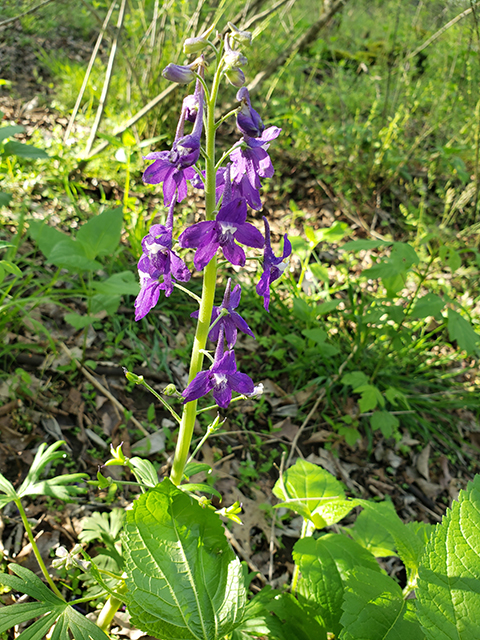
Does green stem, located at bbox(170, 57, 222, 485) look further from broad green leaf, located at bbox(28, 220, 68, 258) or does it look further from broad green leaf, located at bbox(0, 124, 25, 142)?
broad green leaf, located at bbox(0, 124, 25, 142)

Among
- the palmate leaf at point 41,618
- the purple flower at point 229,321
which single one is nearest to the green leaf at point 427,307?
the purple flower at point 229,321

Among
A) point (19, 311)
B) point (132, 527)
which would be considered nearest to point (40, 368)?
point (19, 311)

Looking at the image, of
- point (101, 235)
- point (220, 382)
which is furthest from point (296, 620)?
point (101, 235)

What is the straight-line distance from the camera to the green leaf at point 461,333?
2951mm

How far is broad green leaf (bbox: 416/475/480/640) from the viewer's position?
4.01 ft

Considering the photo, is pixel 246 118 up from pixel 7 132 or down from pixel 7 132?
up

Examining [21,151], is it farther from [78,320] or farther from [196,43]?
[196,43]

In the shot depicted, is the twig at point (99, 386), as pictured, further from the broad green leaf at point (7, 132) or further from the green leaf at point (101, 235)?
the broad green leaf at point (7, 132)

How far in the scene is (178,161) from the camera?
1.28m

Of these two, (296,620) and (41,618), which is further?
(296,620)

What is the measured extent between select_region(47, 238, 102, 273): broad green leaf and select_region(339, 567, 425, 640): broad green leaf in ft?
6.89

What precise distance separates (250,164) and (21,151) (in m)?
2.30

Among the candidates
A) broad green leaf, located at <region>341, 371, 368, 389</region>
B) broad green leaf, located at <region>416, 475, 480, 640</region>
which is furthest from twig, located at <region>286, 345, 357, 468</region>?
broad green leaf, located at <region>416, 475, 480, 640</region>

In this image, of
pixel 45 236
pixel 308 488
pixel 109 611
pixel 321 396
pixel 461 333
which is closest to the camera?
pixel 109 611
